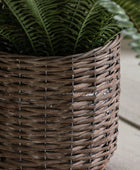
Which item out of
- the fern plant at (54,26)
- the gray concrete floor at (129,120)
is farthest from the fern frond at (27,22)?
the gray concrete floor at (129,120)

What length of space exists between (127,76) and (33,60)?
102 cm

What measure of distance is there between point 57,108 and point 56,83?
0.19 feet

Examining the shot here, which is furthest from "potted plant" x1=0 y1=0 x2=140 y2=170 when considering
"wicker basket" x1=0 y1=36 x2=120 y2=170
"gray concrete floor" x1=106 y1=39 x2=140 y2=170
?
"gray concrete floor" x1=106 y1=39 x2=140 y2=170

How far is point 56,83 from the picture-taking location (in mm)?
737

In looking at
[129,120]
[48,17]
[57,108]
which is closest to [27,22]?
[48,17]

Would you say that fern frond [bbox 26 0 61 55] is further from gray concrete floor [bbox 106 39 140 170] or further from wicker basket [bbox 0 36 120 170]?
gray concrete floor [bbox 106 39 140 170]

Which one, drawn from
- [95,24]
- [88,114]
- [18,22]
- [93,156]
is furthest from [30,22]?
[93,156]

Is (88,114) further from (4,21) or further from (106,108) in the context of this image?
(4,21)

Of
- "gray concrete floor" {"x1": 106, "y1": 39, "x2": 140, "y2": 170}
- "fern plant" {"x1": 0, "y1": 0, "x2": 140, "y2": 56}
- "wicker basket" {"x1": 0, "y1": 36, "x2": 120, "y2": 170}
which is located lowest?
"gray concrete floor" {"x1": 106, "y1": 39, "x2": 140, "y2": 170}

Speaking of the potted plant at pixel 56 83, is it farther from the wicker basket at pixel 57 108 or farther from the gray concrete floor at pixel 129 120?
the gray concrete floor at pixel 129 120

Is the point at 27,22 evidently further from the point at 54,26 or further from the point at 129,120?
the point at 129,120

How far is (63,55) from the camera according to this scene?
777mm

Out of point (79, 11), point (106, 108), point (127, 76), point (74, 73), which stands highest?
point (79, 11)

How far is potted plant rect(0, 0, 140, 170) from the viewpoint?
71 centimetres
